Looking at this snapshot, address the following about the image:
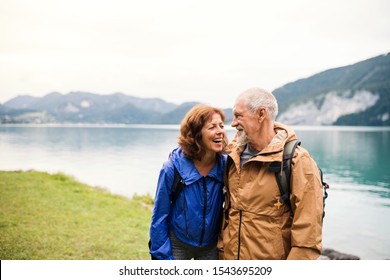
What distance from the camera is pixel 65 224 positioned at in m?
6.97

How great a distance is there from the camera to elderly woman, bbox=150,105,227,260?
2.58 meters

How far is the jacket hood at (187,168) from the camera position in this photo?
101 inches

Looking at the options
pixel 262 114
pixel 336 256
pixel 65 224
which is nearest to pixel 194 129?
pixel 262 114

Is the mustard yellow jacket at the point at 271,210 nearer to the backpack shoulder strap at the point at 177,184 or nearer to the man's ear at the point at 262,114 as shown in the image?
the man's ear at the point at 262,114

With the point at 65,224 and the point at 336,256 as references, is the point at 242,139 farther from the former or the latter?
the point at 336,256

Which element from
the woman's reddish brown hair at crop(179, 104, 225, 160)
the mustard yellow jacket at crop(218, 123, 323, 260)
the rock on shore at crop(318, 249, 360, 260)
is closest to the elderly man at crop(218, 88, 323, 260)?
the mustard yellow jacket at crop(218, 123, 323, 260)

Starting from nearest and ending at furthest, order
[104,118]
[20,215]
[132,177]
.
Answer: [20,215] → [132,177] → [104,118]

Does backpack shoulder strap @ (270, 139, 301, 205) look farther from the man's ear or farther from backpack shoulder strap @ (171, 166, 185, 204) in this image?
backpack shoulder strap @ (171, 166, 185, 204)

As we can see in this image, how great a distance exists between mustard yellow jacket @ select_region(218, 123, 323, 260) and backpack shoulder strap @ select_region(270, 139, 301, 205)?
0.03 m

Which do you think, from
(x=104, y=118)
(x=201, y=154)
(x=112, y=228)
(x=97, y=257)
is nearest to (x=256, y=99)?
(x=201, y=154)
